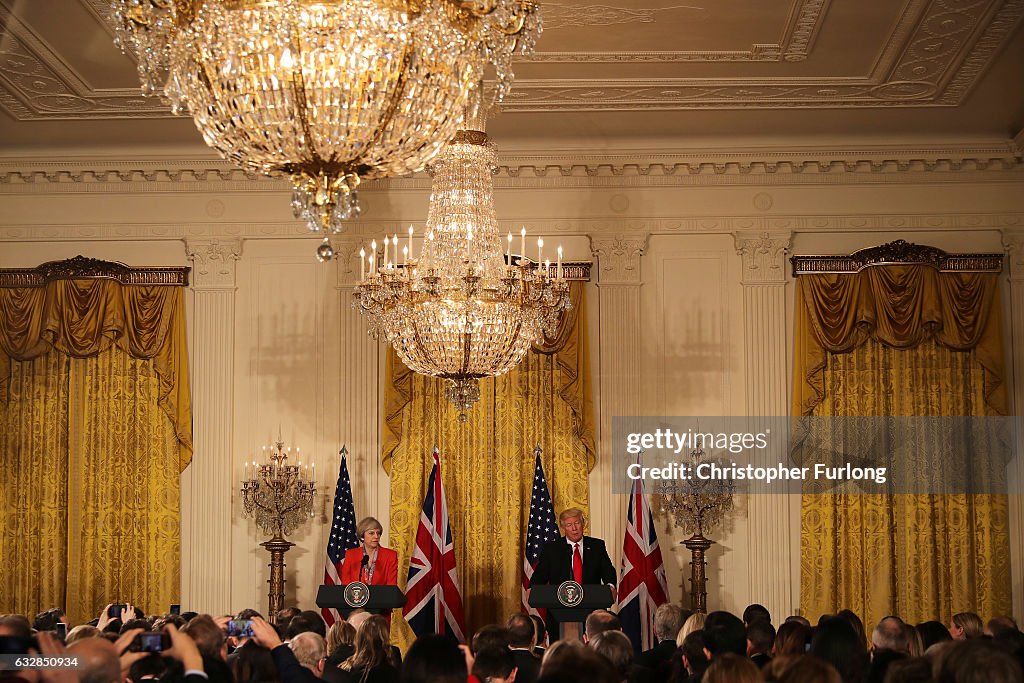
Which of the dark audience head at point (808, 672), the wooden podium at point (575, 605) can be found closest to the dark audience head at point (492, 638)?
the wooden podium at point (575, 605)

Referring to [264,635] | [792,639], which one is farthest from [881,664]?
[264,635]

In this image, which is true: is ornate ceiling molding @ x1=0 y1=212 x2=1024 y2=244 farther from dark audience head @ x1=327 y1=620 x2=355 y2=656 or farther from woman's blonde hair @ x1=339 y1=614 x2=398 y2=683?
woman's blonde hair @ x1=339 y1=614 x2=398 y2=683

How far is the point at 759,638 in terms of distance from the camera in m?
5.79

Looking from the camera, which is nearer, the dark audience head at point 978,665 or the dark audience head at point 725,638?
the dark audience head at point 978,665

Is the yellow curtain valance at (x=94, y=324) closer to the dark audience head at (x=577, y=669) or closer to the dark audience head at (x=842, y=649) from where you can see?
the dark audience head at (x=842, y=649)

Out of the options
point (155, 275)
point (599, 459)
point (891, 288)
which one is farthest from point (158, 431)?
point (891, 288)

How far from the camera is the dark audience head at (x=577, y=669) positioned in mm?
3152

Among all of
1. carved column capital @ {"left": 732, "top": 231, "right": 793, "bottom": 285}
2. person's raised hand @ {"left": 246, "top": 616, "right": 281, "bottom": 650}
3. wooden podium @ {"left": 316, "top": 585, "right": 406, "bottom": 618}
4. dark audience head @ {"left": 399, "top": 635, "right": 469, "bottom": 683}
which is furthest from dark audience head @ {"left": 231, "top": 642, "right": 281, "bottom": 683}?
carved column capital @ {"left": 732, "top": 231, "right": 793, "bottom": 285}

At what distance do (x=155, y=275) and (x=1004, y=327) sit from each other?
8157mm

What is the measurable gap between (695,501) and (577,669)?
7.77 metres

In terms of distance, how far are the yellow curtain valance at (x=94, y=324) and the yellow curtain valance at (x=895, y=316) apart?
5.97 m

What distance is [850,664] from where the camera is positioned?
4.62 metres

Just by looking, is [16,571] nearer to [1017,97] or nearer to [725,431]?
[725,431]

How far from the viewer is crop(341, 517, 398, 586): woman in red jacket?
31.9 feet
